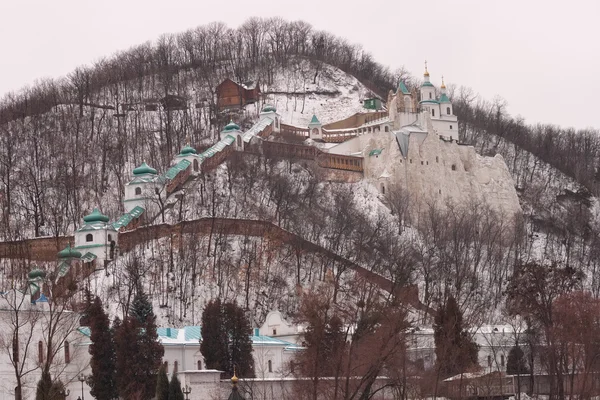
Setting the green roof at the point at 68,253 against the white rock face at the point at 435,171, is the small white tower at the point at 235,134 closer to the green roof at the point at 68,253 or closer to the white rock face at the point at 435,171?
the white rock face at the point at 435,171

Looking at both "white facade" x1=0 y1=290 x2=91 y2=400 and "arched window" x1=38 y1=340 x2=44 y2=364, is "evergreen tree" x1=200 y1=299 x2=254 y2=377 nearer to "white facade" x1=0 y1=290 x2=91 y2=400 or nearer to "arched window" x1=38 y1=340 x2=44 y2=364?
"white facade" x1=0 y1=290 x2=91 y2=400

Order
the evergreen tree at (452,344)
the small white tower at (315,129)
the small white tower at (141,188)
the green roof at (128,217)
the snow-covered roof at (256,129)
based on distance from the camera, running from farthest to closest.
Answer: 1. the small white tower at (315,129)
2. the snow-covered roof at (256,129)
3. the small white tower at (141,188)
4. the green roof at (128,217)
5. the evergreen tree at (452,344)

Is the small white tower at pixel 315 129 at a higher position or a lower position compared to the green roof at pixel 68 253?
higher

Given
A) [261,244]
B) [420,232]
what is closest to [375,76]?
[420,232]

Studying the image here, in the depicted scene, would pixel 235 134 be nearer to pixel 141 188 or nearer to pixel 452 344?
pixel 141 188

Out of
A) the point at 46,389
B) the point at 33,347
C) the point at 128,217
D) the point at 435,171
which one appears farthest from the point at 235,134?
the point at 46,389

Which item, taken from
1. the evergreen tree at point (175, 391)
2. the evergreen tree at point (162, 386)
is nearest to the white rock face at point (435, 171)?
the evergreen tree at point (162, 386)

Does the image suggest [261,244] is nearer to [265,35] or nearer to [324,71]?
[324,71]
